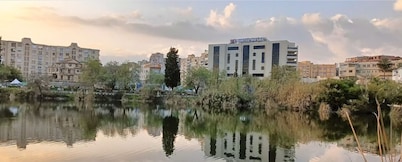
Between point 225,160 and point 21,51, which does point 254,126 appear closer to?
point 225,160

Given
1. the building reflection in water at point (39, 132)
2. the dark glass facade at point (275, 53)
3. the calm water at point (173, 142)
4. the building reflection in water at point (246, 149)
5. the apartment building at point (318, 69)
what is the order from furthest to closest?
the apartment building at point (318, 69)
the dark glass facade at point (275, 53)
the building reflection in water at point (39, 132)
the building reflection in water at point (246, 149)
the calm water at point (173, 142)

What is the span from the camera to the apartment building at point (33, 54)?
92438 millimetres

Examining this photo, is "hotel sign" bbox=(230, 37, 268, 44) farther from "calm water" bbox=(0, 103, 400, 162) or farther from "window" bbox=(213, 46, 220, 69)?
"calm water" bbox=(0, 103, 400, 162)

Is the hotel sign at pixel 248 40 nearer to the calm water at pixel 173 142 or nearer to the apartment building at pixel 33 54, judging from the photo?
the apartment building at pixel 33 54

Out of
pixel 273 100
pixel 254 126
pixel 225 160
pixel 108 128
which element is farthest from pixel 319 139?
pixel 273 100

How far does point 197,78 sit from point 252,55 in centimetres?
2329

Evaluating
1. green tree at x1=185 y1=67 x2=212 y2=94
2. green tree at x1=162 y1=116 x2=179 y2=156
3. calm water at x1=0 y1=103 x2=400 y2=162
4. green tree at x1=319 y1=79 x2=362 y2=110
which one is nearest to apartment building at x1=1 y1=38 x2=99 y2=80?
green tree at x1=185 y1=67 x2=212 y2=94

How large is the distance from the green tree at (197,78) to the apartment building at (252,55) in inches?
722

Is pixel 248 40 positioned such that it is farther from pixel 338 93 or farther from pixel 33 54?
pixel 33 54

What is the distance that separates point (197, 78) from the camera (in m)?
56.5

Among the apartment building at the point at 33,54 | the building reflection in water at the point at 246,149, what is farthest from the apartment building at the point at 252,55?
the building reflection in water at the point at 246,149

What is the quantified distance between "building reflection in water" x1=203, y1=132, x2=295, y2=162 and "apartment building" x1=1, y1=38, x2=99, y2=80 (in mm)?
77111

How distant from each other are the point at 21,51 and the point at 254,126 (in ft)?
274

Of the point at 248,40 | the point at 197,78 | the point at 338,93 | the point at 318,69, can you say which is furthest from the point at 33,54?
the point at 338,93
